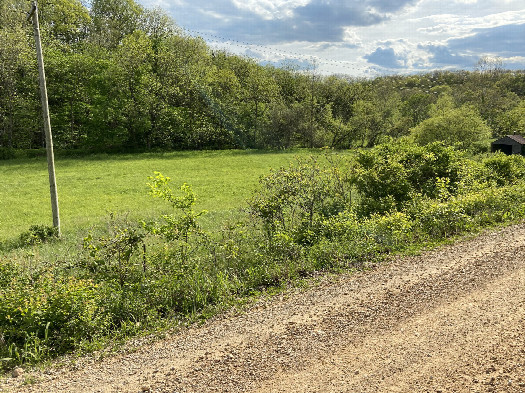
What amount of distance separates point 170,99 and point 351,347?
47.8m

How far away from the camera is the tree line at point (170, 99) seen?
39.8 m

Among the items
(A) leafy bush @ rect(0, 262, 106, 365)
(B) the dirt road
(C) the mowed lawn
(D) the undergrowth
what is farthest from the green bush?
(A) leafy bush @ rect(0, 262, 106, 365)

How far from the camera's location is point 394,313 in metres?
6.45

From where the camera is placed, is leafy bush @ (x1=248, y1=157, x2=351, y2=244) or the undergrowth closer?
the undergrowth

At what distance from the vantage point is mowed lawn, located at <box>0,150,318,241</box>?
18016 mm

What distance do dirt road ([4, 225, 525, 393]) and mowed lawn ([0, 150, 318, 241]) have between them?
30.8ft

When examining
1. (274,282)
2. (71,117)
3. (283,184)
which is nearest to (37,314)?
(274,282)

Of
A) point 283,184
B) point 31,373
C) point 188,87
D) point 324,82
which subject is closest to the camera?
point 31,373

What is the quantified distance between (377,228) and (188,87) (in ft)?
142

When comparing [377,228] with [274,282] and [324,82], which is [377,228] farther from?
[324,82]

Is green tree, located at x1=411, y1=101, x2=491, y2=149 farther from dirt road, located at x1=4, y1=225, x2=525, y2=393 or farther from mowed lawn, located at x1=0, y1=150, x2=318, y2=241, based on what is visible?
dirt road, located at x1=4, y1=225, x2=525, y2=393

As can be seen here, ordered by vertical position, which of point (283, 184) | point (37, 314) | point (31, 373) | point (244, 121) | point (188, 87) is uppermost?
point (188, 87)

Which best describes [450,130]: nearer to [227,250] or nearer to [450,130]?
[450,130]

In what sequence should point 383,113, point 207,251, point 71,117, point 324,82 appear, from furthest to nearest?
1. point 324,82
2. point 383,113
3. point 71,117
4. point 207,251
